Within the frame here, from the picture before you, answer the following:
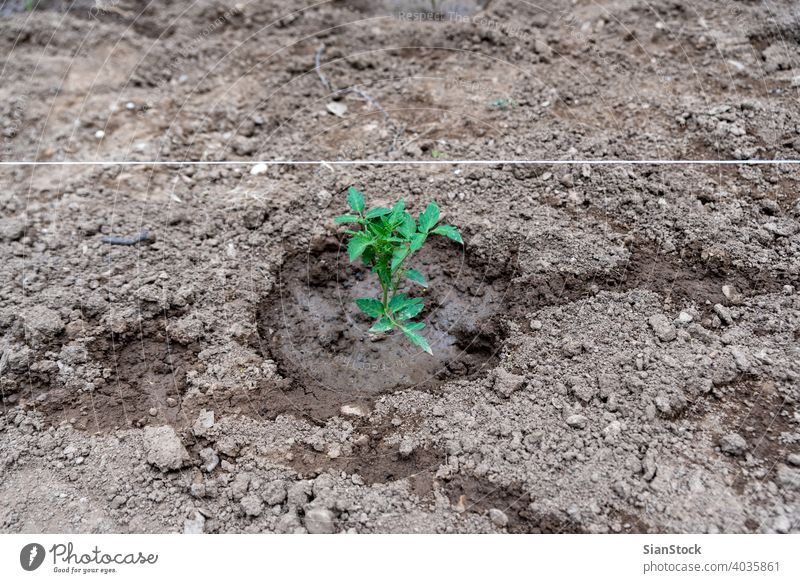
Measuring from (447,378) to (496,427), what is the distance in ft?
1.17

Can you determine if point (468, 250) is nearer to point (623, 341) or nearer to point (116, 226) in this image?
point (623, 341)

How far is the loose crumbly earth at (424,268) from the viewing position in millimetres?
2334

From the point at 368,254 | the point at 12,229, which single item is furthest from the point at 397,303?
the point at 12,229

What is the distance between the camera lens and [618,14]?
4039 mm

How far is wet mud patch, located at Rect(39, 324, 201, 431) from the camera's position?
2617 mm

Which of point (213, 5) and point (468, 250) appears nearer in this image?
point (468, 250)

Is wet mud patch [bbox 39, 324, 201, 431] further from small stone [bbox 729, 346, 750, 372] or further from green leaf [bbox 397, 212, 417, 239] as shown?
small stone [bbox 729, 346, 750, 372]

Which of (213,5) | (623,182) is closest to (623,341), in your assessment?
(623,182)

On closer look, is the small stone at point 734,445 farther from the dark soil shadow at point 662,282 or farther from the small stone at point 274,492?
the small stone at point 274,492

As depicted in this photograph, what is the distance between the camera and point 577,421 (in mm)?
2404

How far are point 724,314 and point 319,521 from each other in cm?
172

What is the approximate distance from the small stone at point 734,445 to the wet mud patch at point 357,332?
86 cm

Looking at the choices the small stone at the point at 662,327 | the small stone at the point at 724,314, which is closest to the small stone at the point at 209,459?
the small stone at the point at 662,327
